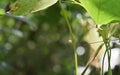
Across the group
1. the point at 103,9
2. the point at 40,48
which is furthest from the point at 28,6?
the point at 40,48

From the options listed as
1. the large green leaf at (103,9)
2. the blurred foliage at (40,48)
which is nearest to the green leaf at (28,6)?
the large green leaf at (103,9)

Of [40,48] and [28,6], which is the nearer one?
[28,6]

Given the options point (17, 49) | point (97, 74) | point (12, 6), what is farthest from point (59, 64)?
point (12, 6)

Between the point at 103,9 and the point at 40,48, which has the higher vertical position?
the point at 103,9

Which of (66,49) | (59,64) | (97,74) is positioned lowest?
(59,64)

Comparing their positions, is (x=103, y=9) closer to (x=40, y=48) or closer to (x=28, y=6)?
(x=28, y=6)

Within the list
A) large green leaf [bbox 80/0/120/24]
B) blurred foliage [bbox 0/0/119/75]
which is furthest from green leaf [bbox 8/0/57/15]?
blurred foliage [bbox 0/0/119/75]

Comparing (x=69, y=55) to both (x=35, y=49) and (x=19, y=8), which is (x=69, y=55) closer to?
(x=35, y=49)

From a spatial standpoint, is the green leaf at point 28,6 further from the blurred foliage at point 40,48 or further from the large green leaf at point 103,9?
the blurred foliage at point 40,48
